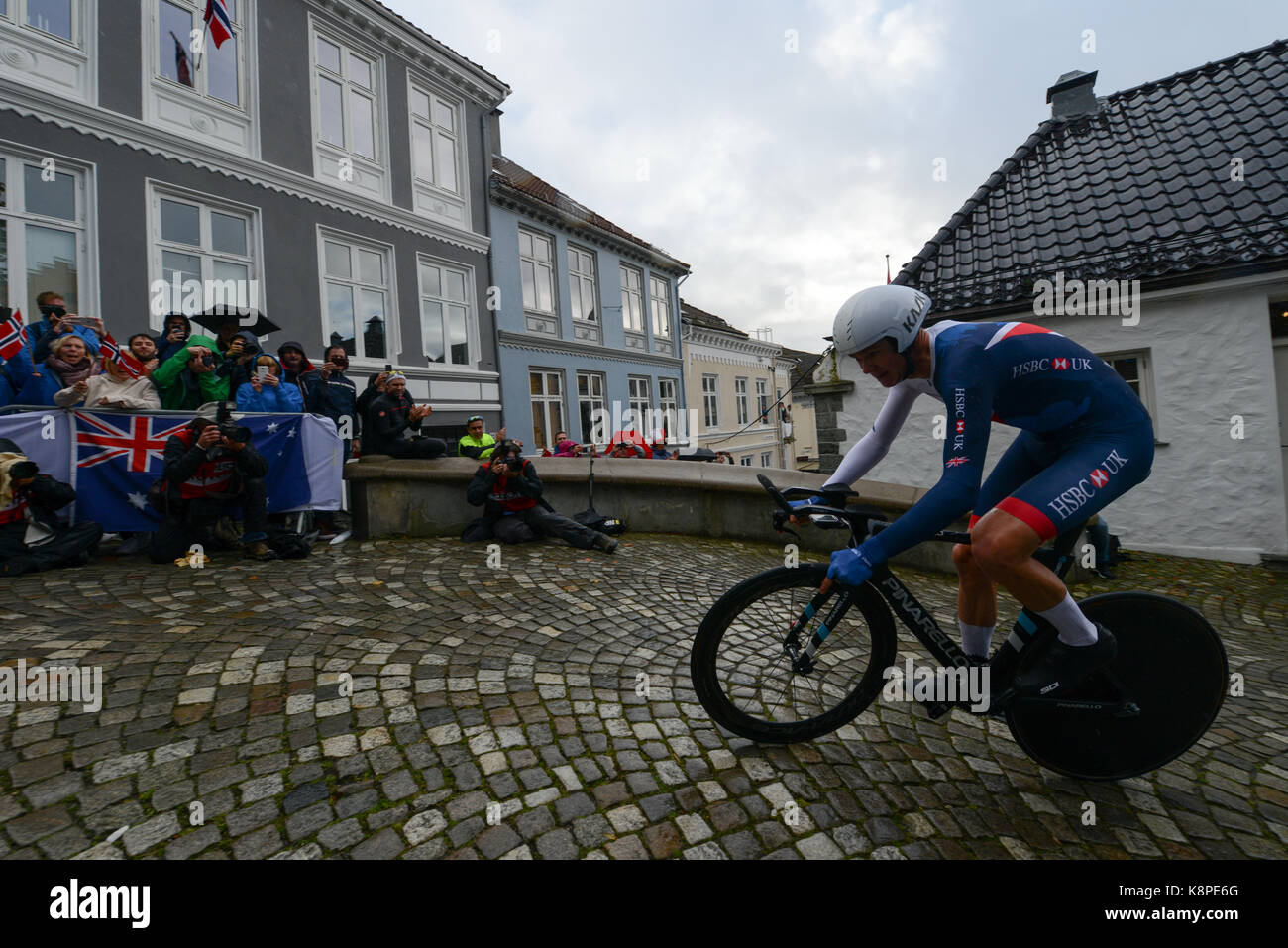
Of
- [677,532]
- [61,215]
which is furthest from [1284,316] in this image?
[61,215]

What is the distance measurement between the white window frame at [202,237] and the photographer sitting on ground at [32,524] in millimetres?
5554

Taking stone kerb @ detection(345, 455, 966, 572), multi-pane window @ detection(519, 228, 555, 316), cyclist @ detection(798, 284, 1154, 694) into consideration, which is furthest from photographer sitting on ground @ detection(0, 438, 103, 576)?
multi-pane window @ detection(519, 228, 555, 316)

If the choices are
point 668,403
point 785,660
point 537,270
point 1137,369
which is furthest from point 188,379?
point 668,403

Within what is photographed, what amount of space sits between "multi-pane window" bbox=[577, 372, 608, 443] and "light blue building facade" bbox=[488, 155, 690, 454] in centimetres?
3

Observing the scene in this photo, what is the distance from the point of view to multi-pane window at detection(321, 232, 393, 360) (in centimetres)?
1227

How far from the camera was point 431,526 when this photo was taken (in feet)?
23.5

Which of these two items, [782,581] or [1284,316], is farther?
[1284,316]

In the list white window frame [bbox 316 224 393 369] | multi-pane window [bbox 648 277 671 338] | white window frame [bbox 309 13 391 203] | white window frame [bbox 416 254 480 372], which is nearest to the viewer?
white window frame [bbox 316 224 393 369]

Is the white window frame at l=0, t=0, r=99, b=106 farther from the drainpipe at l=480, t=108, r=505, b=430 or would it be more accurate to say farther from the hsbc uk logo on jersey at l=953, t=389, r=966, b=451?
the hsbc uk logo on jersey at l=953, t=389, r=966, b=451

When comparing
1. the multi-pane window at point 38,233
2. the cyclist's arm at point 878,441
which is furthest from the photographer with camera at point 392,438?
the cyclist's arm at point 878,441

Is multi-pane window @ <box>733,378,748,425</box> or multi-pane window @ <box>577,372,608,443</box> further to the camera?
multi-pane window @ <box>733,378,748,425</box>

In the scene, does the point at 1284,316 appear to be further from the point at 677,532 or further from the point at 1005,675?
the point at 1005,675

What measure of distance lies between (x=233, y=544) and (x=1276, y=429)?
38.6 feet
